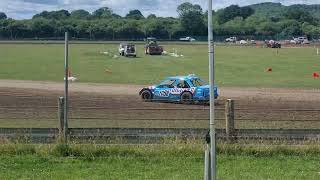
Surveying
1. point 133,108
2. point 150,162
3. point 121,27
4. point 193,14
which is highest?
point 121,27

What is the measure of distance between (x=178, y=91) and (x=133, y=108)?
4.37 meters

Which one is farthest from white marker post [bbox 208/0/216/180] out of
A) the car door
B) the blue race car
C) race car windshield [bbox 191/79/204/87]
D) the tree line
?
the tree line

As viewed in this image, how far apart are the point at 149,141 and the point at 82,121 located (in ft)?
21.0

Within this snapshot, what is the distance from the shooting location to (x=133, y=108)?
79.5ft

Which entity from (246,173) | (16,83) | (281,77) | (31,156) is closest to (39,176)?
(31,156)

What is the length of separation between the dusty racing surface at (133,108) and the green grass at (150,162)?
3106 mm

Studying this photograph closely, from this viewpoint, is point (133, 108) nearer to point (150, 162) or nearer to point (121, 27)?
point (150, 162)

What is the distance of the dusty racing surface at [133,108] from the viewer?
66.0 ft

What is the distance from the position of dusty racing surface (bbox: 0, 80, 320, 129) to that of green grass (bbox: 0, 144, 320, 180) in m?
3.11

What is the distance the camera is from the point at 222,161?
12.3 m

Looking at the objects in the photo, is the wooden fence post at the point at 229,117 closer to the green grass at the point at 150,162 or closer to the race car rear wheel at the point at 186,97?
the green grass at the point at 150,162

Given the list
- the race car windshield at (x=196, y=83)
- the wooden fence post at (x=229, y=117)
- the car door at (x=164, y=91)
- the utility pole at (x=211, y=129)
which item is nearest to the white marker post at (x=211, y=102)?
the utility pole at (x=211, y=129)

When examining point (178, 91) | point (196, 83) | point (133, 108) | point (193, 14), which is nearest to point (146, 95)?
point (178, 91)

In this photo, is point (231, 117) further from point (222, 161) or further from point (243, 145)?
point (222, 161)
